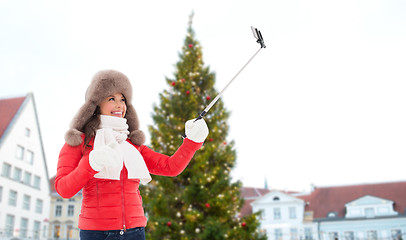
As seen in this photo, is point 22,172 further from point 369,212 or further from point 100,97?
point 100,97

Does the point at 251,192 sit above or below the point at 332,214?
above

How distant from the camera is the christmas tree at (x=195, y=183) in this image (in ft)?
28.2

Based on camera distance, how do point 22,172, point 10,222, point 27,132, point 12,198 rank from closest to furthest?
point 10,222 → point 12,198 → point 22,172 → point 27,132

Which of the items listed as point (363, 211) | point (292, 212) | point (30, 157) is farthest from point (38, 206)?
point (363, 211)

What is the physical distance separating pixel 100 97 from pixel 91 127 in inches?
8.2

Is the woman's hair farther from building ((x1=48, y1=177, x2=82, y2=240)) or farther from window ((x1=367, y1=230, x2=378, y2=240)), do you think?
building ((x1=48, y1=177, x2=82, y2=240))

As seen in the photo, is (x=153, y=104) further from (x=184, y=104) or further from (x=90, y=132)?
(x=90, y=132)

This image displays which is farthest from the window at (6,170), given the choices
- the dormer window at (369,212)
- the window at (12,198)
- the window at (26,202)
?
the dormer window at (369,212)

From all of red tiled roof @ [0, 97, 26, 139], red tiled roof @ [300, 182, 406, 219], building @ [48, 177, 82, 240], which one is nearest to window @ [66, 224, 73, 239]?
building @ [48, 177, 82, 240]

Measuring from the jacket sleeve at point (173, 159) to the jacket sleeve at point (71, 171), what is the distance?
50 cm

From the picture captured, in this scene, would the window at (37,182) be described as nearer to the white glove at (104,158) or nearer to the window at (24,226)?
the window at (24,226)

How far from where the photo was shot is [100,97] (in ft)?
8.89

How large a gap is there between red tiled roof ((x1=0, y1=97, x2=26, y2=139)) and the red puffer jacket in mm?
27998

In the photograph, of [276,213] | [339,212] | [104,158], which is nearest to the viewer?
[104,158]
